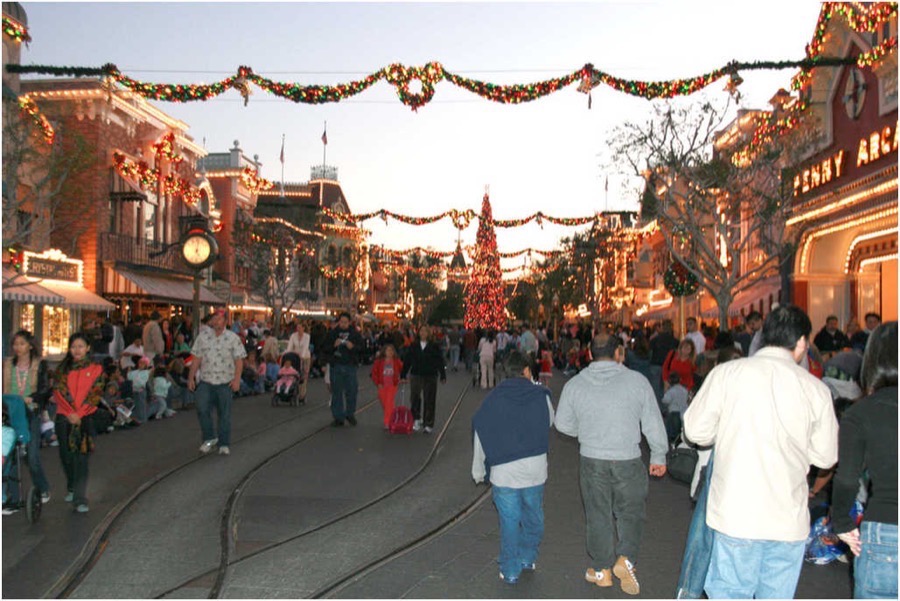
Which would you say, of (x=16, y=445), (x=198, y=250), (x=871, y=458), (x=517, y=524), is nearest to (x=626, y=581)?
(x=517, y=524)

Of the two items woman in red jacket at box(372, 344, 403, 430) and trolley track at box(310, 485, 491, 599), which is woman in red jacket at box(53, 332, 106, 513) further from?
woman in red jacket at box(372, 344, 403, 430)

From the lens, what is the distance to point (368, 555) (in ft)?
23.4

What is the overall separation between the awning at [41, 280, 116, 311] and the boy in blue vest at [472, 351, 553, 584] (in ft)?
78.5

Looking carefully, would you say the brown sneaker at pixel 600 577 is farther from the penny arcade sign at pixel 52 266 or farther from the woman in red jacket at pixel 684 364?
the penny arcade sign at pixel 52 266

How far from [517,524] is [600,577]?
2.11 feet

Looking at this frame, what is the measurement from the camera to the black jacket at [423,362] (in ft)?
50.9

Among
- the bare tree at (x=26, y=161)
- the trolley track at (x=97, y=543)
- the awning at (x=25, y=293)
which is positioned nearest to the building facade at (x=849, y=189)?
the trolley track at (x=97, y=543)

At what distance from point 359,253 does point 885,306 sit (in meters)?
40.5

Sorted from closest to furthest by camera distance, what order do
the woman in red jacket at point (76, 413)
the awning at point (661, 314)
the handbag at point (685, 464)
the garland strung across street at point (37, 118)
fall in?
the handbag at point (685, 464), the woman in red jacket at point (76, 413), the garland strung across street at point (37, 118), the awning at point (661, 314)

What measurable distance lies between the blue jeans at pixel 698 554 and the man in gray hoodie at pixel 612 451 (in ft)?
4.46

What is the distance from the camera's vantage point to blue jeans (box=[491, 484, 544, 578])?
21.2 feet

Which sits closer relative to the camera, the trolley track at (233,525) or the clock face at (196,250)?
the trolley track at (233,525)

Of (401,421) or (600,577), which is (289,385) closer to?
(401,421)

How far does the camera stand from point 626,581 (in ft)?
20.5
